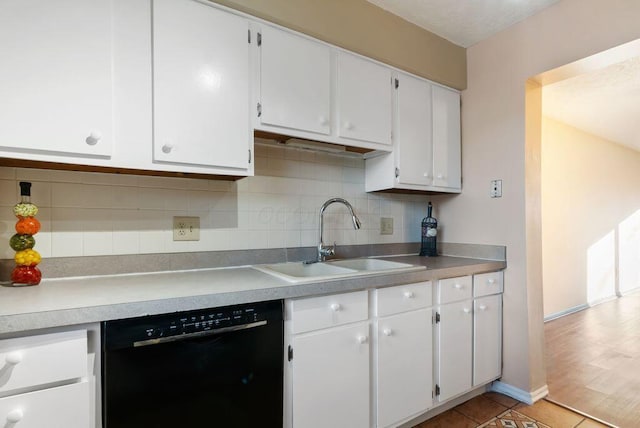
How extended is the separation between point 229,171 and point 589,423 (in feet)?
7.60

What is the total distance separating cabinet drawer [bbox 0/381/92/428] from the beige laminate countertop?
19 centimetres

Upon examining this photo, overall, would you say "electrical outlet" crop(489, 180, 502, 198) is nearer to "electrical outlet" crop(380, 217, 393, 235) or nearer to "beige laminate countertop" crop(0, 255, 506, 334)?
"electrical outlet" crop(380, 217, 393, 235)

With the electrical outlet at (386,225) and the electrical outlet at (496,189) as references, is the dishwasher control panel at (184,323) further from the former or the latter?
the electrical outlet at (496,189)

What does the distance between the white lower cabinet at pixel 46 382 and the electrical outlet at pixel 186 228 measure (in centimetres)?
69

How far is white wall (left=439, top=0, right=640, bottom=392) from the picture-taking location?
1859 millimetres

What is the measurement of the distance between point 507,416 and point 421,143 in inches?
66.0

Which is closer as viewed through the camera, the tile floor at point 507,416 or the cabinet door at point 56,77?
the cabinet door at point 56,77

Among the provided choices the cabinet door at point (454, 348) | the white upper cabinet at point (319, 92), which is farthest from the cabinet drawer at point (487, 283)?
the white upper cabinet at point (319, 92)

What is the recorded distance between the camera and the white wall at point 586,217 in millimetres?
3678

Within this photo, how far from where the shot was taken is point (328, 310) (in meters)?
1.41

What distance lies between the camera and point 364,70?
1.89 meters

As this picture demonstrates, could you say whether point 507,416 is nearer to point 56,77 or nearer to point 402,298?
point 402,298

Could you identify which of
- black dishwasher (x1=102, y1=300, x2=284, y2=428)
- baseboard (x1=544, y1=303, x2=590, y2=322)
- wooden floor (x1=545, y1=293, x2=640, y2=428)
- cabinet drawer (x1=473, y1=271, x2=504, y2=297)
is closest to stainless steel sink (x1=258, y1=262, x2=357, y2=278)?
black dishwasher (x1=102, y1=300, x2=284, y2=428)

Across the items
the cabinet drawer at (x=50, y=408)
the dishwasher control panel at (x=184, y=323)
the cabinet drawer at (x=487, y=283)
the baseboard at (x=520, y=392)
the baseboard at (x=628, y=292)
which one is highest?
the dishwasher control panel at (x=184, y=323)
